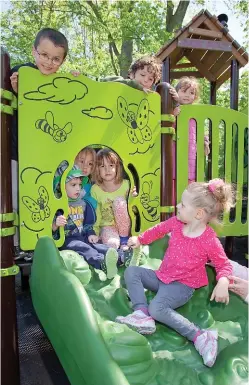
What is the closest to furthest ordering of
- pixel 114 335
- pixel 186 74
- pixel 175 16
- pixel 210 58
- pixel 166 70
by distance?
pixel 114 335
pixel 166 70
pixel 210 58
pixel 186 74
pixel 175 16

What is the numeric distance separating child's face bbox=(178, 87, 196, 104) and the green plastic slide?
1.88m

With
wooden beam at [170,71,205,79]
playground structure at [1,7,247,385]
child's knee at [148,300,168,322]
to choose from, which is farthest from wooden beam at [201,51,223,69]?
child's knee at [148,300,168,322]

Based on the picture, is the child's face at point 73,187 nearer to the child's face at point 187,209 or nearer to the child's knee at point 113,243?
the child's knee at point 113,243

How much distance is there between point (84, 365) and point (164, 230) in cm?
93

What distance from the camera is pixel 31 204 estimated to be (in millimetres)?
2414

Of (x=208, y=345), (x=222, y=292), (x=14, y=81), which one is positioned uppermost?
(x=14, y=81)

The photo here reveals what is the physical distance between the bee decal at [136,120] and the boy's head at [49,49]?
0.49 m

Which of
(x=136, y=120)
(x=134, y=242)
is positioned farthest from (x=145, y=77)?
(x=134, y=242)

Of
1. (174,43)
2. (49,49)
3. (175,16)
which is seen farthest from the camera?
(175,16)

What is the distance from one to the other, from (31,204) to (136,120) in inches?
34.9

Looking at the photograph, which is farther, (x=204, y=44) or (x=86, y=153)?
(x=204, y=44)

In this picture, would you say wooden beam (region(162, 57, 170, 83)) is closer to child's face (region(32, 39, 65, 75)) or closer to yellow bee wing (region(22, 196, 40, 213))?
child's face (region(32, 39, 65, 75))

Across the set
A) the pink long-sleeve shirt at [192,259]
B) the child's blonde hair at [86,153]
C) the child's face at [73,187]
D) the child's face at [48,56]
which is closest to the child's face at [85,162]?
the child's blonde hair at [86,153]

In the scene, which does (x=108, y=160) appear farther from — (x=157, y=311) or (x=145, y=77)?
(x=157, y=311)
